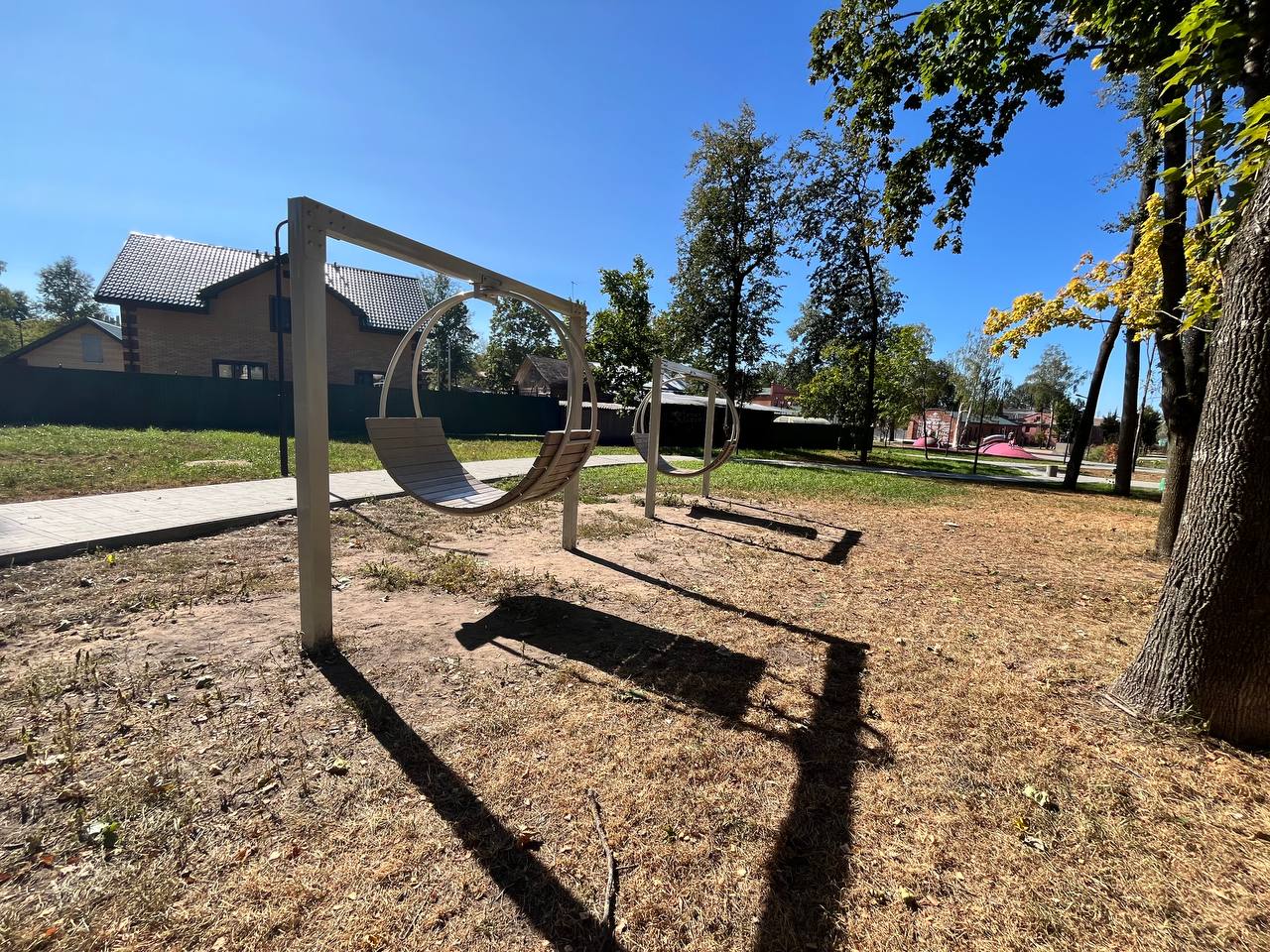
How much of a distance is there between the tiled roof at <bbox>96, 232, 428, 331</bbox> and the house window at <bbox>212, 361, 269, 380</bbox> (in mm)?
2181

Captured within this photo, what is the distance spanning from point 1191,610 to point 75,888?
4.57m

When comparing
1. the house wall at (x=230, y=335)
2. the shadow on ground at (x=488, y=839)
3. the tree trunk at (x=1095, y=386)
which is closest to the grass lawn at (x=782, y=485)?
the tree trunk at (x=1095, y=386)

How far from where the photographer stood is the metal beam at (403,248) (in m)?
3.06

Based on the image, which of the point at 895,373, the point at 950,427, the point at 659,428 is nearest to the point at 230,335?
the point at 659,428

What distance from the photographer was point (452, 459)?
488 cm

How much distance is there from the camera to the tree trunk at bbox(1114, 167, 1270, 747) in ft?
8.41

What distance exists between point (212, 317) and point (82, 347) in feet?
61.5

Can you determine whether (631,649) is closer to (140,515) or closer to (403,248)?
(403,248)

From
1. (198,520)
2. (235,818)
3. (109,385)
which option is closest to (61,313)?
(109,385)

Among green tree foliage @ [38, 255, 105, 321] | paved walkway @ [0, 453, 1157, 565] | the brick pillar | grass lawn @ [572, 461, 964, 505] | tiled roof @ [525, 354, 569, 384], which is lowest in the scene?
grass lawn @ [572, 461, 964, 505]

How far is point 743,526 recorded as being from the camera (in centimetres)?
778

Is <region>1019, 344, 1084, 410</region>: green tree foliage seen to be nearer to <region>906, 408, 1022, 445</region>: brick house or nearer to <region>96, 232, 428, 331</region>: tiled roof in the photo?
<region>906, 408, 1022, 445</region>: brick house

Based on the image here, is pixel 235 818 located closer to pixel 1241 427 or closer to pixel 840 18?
pixel 1241 427

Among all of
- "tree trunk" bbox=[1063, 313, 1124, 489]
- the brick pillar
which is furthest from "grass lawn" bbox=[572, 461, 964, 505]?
the brick pillar
